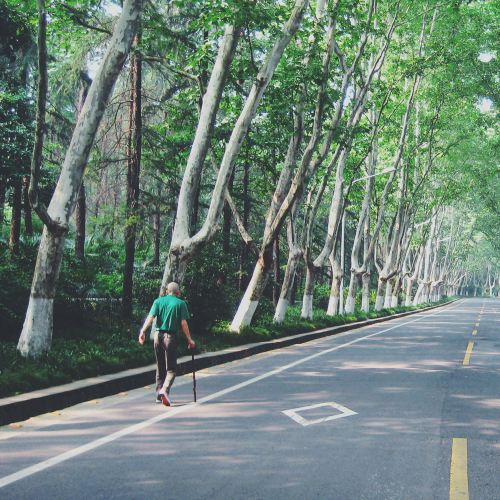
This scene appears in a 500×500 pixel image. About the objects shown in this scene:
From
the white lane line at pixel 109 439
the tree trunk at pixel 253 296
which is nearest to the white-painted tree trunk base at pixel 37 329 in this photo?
the white lane line at pixel 109 439

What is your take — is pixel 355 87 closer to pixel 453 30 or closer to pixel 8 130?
pixel 453 30

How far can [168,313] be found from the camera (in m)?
8.48

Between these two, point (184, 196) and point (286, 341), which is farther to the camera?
point (286, 341)

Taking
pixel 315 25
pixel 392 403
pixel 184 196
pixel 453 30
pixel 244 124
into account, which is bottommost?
pixel 392 403

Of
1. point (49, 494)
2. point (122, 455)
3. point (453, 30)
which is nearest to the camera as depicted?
point (49, 494)

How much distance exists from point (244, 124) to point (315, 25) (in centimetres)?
459

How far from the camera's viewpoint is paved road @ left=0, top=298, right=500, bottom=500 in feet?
16.2

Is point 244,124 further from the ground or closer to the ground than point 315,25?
closer to the ground

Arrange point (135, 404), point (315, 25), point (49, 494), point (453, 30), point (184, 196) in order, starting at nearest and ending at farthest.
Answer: point (49, 494) → point (135, 404) → point (184, 196) → point (315, 25) → point (453, 30)

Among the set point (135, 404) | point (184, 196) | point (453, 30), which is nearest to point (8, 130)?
point (184, 196)

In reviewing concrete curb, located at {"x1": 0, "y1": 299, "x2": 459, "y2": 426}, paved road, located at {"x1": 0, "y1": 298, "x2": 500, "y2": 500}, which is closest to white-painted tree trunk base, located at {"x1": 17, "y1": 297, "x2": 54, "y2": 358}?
concrete curb, located at {"x1": 0, "y1": 299, "x2": 459, "y2": 426}

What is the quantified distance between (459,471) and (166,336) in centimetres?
416

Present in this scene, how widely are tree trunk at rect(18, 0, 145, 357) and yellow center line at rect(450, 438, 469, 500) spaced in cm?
613

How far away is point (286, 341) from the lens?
17203mm
